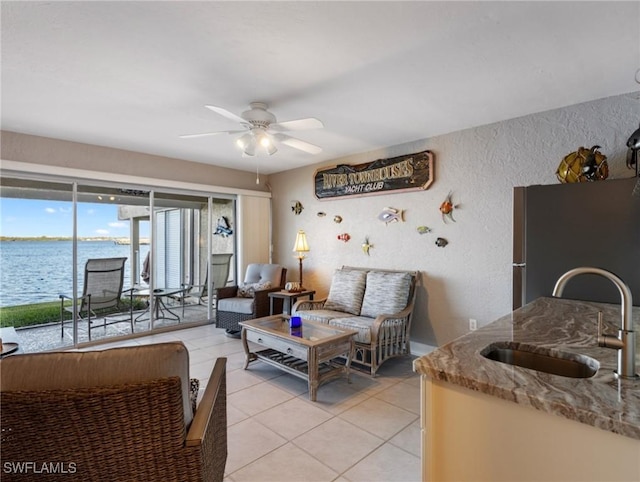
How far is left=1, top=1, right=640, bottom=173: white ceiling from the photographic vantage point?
1.68m

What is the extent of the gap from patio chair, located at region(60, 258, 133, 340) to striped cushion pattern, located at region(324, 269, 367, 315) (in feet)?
9.06

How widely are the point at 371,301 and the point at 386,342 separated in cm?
Answer: 57

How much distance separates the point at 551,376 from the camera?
3.38 ft

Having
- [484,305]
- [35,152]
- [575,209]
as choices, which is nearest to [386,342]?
[484,305]

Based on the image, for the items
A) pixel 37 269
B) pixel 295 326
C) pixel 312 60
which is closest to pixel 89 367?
pixel 312 60

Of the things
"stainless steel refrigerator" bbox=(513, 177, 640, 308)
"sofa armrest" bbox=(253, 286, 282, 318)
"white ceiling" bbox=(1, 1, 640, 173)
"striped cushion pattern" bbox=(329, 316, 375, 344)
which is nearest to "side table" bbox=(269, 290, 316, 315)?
"sofa armrest" bbox=(253, 286, 282, 318)

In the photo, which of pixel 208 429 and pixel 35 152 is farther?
pixel 35 152

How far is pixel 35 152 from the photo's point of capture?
3.63 metres

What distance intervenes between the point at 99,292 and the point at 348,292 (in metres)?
3.13

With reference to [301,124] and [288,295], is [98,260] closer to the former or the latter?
[288,295]

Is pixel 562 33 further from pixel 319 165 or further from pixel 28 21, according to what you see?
pixel 319 165

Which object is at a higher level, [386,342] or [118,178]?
[118,178]

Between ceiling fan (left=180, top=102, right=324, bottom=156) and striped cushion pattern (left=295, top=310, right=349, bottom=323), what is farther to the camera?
striped cushion pattern (left=295, top=310, right=349, bottom=323)

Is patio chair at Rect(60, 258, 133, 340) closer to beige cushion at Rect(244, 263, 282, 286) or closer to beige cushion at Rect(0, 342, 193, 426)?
beige cushion at Rect(244, 263, 282, 286)
